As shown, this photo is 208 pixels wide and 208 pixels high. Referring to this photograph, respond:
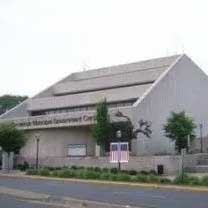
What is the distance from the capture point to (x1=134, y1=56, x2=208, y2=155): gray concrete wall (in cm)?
6062

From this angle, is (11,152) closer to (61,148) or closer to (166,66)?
(61,148)

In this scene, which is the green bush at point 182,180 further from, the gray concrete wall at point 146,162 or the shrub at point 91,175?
the gray concrete wall at point 146,162

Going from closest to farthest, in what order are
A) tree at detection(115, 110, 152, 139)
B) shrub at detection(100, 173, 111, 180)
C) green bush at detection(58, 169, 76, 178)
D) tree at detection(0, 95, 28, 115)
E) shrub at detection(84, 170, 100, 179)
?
shrub at detection(100, 173, 111, 180) → shrub at detection(84, 170, 100, 179) → green bush at detection(58, 169, 76, 178) → tree at detection(115, 110, 152, 139) → tree at detection(0, 95, 28, 115)

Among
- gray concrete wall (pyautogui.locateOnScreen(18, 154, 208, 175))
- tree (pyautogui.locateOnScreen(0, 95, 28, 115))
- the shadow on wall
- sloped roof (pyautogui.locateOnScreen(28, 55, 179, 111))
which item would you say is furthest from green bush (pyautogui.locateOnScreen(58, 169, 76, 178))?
tree (pyautogui.locateOnScreen(0, 95, 28, 115))

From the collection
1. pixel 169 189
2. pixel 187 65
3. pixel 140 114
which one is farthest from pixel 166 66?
pixel 169 189

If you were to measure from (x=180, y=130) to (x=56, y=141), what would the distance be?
1724 cm

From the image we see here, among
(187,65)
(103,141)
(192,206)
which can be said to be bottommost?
(192,206)

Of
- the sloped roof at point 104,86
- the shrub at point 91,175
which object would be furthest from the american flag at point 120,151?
the sloped roof at point 104,86

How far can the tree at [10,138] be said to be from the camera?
60.7 m

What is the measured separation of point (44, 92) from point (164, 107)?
21267 millimetres

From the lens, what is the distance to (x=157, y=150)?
61406 millimetres

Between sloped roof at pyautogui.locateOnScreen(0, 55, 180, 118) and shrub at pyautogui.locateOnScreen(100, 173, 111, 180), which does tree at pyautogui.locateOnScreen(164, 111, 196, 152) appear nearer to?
sloped roof at pyautogui.locateOnScreen(0, 55, 180, 118)

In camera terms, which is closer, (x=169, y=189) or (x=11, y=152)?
(x=169, y=189)

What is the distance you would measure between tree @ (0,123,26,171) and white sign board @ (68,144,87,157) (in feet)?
21.3
